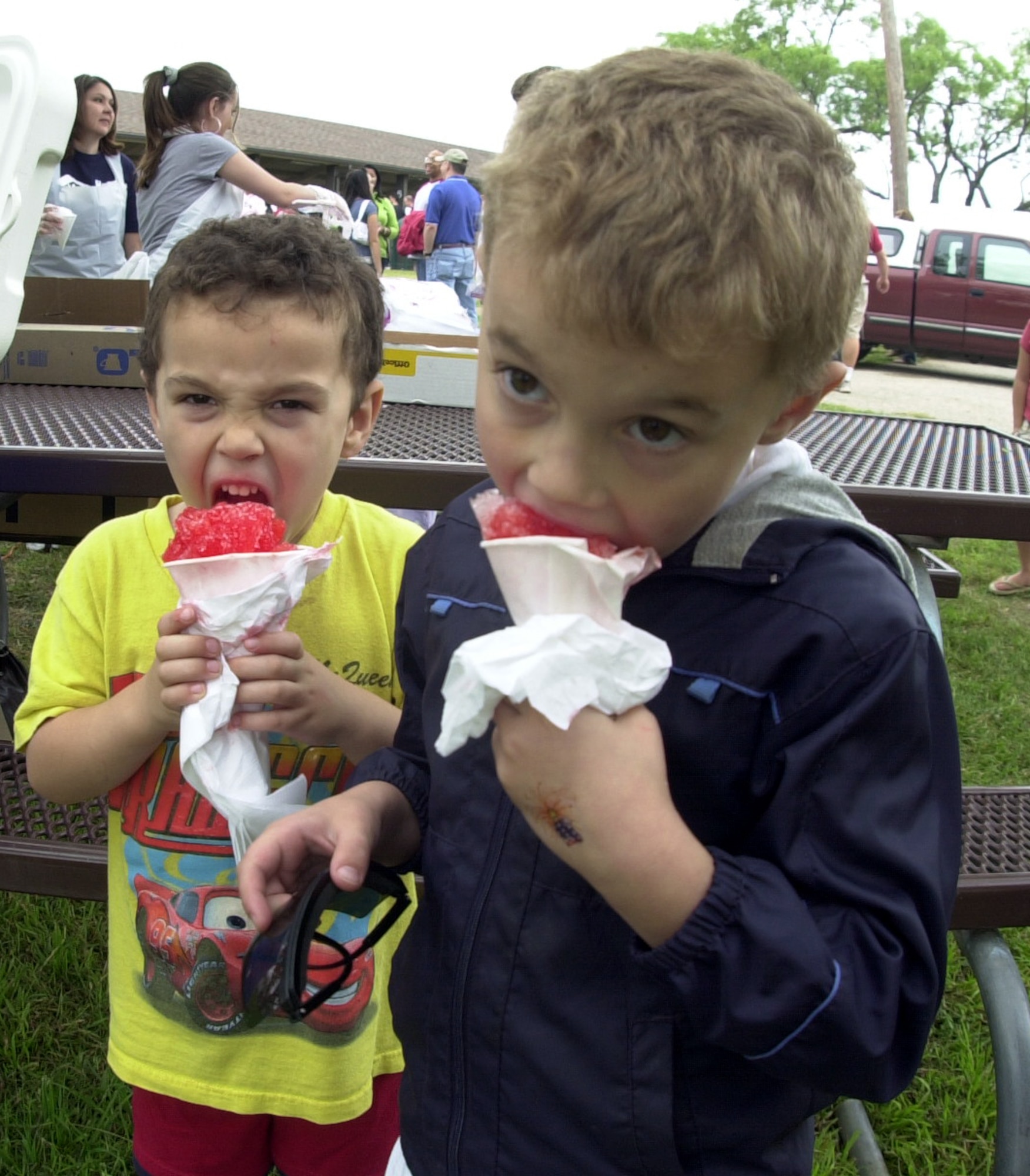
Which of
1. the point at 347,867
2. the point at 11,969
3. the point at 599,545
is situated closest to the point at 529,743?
the point at 599,545

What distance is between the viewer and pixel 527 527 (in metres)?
1.00

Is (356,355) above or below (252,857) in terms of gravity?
above

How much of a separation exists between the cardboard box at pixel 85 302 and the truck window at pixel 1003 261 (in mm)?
16033

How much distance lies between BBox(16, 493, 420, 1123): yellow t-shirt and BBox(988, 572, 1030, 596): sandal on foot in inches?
216

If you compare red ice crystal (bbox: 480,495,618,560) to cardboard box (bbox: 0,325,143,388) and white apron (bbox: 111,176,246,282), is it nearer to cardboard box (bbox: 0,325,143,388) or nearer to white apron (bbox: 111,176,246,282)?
cardboard box (bbox: 0,325,143,388)

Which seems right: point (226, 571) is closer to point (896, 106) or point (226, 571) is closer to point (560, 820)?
point (560, 820)

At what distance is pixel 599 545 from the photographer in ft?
3.22

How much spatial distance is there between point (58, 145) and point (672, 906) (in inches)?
74.3

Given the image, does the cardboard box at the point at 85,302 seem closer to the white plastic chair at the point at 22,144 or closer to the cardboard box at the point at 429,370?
the cardboard box at the point at 429,370

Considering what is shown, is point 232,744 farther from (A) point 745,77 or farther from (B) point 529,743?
(A) point 745,77

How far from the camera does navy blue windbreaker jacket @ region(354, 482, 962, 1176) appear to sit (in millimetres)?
966

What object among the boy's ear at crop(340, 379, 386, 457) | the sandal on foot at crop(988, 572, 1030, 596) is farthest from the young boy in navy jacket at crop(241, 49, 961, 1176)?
the sandal on foot at crop(988, 572, 1030, 596)

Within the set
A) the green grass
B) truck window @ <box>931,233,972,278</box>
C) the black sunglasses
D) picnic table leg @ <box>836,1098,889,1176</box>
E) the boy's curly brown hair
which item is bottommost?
the green grass

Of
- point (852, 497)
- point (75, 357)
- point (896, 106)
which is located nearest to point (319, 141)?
point (896, 106)
